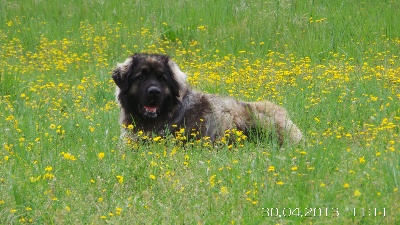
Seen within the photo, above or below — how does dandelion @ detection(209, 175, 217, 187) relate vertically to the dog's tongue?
above

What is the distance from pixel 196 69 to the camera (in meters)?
13.8

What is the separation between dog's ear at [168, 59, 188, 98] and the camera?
9.88 m

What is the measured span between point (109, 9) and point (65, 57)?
316cm

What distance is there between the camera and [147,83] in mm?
9734

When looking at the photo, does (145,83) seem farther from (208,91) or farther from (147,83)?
(208,91)

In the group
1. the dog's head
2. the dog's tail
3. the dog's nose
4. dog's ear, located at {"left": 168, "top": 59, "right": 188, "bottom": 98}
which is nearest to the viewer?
the dog's tail

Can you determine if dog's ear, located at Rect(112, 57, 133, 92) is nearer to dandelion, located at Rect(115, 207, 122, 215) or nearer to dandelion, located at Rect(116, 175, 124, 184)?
dandelion, located at Rect(116, 175, 124, 184)

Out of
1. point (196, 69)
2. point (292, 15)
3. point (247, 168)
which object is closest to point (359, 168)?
point (247, 168)

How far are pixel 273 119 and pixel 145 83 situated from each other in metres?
1.61

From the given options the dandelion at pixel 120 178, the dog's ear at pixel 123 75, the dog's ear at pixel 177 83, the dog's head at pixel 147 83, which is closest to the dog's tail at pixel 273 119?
Result: the dog's ear at pixel 177 83
